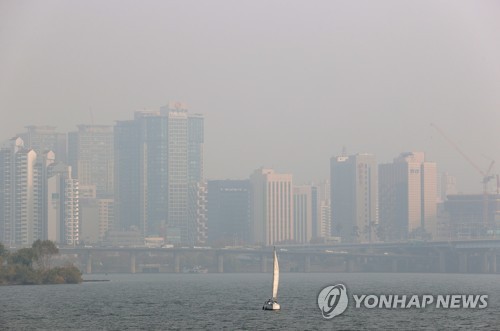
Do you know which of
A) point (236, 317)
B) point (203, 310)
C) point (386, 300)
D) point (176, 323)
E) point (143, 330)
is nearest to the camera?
point (143, 330)

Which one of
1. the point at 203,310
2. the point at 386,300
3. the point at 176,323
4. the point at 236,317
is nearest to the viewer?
the point at 176,323

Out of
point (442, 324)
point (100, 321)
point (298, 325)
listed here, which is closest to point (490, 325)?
point (442, 324)

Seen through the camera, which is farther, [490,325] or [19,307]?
[19,307]

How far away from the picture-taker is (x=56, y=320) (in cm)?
15112

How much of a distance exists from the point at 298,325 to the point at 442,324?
1516 cm

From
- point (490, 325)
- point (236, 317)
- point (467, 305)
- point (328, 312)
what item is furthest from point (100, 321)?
point (467, 305)

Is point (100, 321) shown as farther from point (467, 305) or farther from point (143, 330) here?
point (467, 305)

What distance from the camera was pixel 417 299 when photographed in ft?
630

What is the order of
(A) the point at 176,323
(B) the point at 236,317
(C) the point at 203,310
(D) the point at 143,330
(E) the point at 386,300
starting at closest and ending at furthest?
(D) the point at 143,330 < (A) the point at 176,323 < (B) the point at 236,317 < (C) the point at 203,310 < (E) the point at 386,300

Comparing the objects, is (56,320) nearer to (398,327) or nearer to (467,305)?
(398,327)

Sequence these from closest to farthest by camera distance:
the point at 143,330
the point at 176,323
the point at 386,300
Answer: the point at 143,330
the point at 176,323
the point at 386,300

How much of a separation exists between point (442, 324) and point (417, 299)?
51070 mm

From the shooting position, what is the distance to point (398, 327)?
5399 inches

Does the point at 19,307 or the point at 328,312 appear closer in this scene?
the point at 328,312
